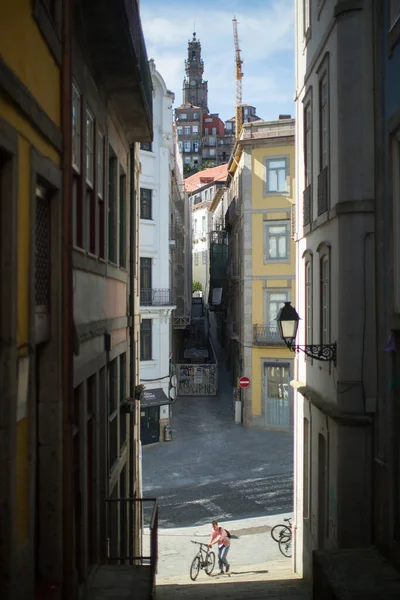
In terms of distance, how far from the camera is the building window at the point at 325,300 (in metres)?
11.8

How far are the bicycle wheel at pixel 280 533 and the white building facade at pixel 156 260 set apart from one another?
1211cm

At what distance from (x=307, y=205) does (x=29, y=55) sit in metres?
9.00

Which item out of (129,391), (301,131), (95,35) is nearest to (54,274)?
(95,35)

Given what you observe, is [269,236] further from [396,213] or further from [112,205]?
[396,213]

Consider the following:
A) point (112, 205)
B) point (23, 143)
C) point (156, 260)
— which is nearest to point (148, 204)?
point (156, 260)

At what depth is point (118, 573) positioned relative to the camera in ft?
30.3

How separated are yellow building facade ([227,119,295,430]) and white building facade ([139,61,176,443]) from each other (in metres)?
4.63

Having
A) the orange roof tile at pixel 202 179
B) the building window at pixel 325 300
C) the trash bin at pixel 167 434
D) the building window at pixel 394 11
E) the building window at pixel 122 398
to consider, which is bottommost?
the trash bin at pixel 167 434

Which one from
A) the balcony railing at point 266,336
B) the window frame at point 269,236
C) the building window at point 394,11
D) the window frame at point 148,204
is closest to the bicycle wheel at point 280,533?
the building window at point 394,11

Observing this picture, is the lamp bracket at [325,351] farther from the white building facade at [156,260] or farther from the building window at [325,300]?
the white building facade at [156,260]

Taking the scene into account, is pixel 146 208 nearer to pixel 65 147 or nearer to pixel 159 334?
pixel 159 334

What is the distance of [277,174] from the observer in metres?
32.6

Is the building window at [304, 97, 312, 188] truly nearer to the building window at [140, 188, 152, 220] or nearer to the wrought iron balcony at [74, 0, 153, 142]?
the wrought iron balcony at [74, 0, 153, 142]

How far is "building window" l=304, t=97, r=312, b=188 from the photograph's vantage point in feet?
45.4
